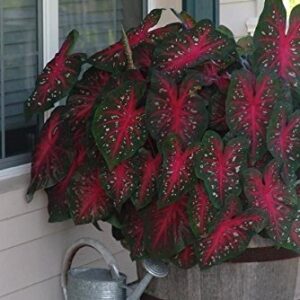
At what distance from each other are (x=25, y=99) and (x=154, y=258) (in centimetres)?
81

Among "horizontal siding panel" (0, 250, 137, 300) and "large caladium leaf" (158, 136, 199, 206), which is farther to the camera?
"horizontal siding panel" (0, 250, 137, 300)

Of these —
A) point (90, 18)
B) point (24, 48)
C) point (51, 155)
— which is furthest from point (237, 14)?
point (51, 155)

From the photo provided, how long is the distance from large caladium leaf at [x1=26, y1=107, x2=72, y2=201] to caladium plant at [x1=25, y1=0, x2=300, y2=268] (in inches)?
2.4

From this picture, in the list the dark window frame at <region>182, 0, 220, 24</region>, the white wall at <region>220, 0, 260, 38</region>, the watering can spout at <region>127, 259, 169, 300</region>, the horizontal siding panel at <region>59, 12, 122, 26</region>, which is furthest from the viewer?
the white wall at <region>220, 0, 260, 38</region>

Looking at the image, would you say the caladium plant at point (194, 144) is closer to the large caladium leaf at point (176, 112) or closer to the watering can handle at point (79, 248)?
the large caladium leaf at point (176, 112)

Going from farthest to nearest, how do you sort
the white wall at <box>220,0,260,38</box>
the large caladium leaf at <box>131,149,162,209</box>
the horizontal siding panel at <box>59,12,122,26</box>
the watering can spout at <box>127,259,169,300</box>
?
the white wall at <box>220,0,260,38</box>
the horizontal siding panel at <box>59,12,122,26</box>
the watering can spout at <box>127,259,169,300</box>
the large caladium leaf at <box>131,149,162,209</box>

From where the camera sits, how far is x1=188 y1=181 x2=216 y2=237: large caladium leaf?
124 inches

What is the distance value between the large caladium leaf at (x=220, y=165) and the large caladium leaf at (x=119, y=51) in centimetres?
47

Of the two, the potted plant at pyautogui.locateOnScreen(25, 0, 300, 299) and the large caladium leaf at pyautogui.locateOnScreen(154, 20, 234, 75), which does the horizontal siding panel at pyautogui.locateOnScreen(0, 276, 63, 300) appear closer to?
the potted plant at pyautogui.locateOnScreen(25, 0, 300, 299)

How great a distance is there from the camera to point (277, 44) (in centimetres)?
329

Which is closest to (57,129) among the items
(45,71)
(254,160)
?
(45,71)

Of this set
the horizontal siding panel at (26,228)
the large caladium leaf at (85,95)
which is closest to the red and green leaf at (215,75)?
the large caladium leaf at (85,95)

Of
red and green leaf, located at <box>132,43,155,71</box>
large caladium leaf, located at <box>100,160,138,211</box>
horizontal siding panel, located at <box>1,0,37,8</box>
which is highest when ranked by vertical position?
horizontal siding panel, located at <box>1,0,37,8</box>

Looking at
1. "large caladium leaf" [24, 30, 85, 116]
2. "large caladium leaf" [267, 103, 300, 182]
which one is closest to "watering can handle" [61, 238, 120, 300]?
"large caladium leaf" [24, 30, 85, 116]
